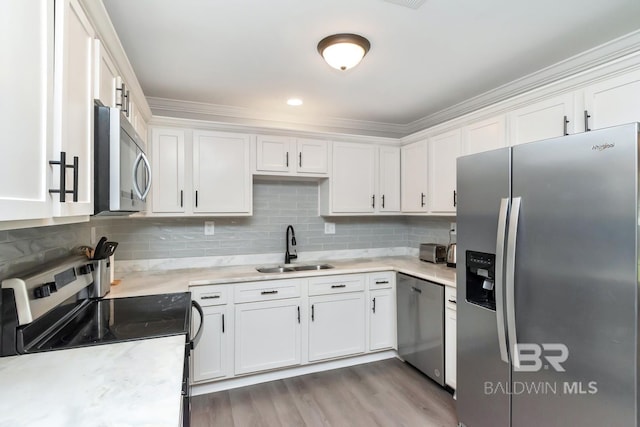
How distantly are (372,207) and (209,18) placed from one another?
221 cm

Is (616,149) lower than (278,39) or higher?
lower

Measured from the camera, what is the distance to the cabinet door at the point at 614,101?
163 cm

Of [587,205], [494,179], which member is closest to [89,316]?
[494,179]

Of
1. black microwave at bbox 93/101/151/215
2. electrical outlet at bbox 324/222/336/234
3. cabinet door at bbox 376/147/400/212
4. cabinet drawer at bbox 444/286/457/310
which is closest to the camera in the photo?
black microwave at bbox 93/101/151/215

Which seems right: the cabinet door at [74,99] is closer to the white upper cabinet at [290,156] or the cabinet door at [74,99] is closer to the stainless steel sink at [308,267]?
the white upper cabinet at [290,156]

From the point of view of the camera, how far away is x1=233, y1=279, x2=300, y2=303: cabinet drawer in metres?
2.55

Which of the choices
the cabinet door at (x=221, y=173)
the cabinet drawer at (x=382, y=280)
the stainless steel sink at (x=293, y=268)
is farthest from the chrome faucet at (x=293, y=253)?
the cabinet drawer at (x=382, y=280)

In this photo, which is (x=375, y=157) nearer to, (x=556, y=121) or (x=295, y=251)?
(x=295, y=251)

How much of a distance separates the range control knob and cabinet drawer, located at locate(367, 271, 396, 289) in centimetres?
225

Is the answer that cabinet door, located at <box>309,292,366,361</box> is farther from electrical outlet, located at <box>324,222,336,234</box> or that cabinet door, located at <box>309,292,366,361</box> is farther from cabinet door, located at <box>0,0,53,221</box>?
cabinet door, located at <box>0,0,53,221</box>

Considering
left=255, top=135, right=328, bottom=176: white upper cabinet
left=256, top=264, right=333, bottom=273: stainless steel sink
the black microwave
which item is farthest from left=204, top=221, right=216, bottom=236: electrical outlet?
the black microwave

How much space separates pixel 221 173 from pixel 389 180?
170 centimetres

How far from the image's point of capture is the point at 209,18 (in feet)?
5.73

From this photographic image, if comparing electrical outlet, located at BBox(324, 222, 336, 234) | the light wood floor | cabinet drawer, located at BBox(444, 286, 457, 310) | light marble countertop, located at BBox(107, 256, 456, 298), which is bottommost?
the light wood floor
